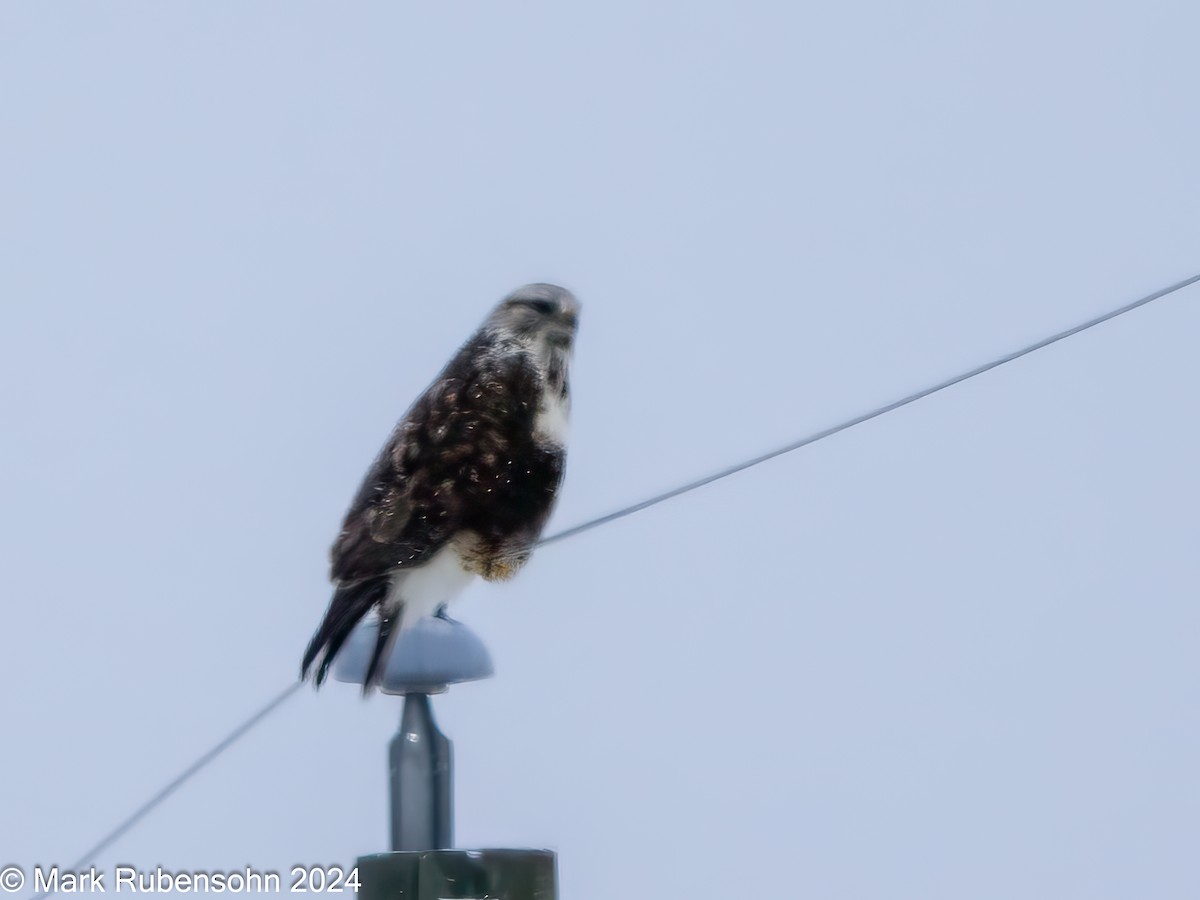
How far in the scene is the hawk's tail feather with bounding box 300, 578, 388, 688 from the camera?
375 centimetres

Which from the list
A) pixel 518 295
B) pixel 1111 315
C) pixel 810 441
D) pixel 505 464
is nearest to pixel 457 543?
pixel 505 464

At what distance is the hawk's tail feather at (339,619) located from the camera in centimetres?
375

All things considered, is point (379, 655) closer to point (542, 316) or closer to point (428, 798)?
point (428, 798)

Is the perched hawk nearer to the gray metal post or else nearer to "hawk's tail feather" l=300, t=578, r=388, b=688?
"hawk's tail feather" l=300, t=578, r=388, b=688

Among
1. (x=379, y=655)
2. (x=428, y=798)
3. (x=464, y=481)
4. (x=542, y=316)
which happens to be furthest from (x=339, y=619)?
(x=542, y=316)

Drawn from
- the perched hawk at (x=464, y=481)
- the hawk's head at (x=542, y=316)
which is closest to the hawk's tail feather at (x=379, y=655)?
the perched hawk at (x=464, y=481)

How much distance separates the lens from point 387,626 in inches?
149

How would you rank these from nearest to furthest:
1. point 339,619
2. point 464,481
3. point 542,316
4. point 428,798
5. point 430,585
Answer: point 428,798 < point 339,619 < point 430,585 < point 464,481 < point 542,316

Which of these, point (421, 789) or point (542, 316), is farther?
point (542, 316)

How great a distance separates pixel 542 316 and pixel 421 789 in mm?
1974

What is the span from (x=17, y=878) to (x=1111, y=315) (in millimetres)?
2729

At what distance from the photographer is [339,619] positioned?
3898 mm

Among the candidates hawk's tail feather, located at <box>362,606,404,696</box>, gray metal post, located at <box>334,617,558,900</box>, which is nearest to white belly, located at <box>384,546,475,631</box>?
hawk's tail feather, located at <box>362,606,404,696</box>

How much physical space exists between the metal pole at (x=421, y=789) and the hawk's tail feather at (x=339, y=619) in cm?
48
